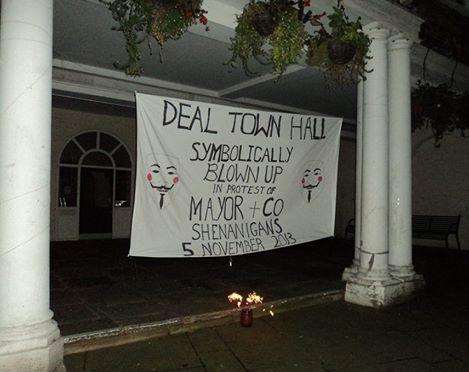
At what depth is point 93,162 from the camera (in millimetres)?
10180

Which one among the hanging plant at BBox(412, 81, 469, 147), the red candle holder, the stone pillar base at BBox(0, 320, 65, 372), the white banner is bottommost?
the red candle holder

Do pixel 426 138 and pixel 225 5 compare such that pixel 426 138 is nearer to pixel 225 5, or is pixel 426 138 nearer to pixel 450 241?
pixel 450 241

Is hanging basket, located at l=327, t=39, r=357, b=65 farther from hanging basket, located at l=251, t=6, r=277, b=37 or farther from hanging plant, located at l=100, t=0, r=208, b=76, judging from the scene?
hanging plant, located at l=100, t=0, r=208, b=76

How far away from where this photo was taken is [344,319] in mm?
4312

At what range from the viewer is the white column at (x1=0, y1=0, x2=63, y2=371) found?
2768mm

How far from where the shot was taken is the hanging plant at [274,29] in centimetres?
367

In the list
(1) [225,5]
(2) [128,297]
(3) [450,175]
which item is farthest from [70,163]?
(3) [450,175]

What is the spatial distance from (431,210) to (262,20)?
330 inches

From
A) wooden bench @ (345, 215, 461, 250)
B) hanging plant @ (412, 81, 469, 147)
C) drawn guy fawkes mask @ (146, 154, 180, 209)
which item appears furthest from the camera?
wooden bench @ (345, 215, 461, 250)

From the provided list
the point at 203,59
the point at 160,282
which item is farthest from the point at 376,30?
the point at 160,282

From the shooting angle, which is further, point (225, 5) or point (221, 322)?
point (225, 5)

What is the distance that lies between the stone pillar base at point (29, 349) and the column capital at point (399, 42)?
17.5ft

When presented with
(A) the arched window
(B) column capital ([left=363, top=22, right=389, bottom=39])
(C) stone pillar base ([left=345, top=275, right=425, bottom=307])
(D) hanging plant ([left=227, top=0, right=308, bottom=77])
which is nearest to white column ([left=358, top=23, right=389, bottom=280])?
(B) column capital ([left=363, top=22, right=389, bottom=39])

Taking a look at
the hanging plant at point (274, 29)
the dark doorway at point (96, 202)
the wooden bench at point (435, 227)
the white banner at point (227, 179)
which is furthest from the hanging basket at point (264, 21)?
the dark doorway at point (96, 202)
